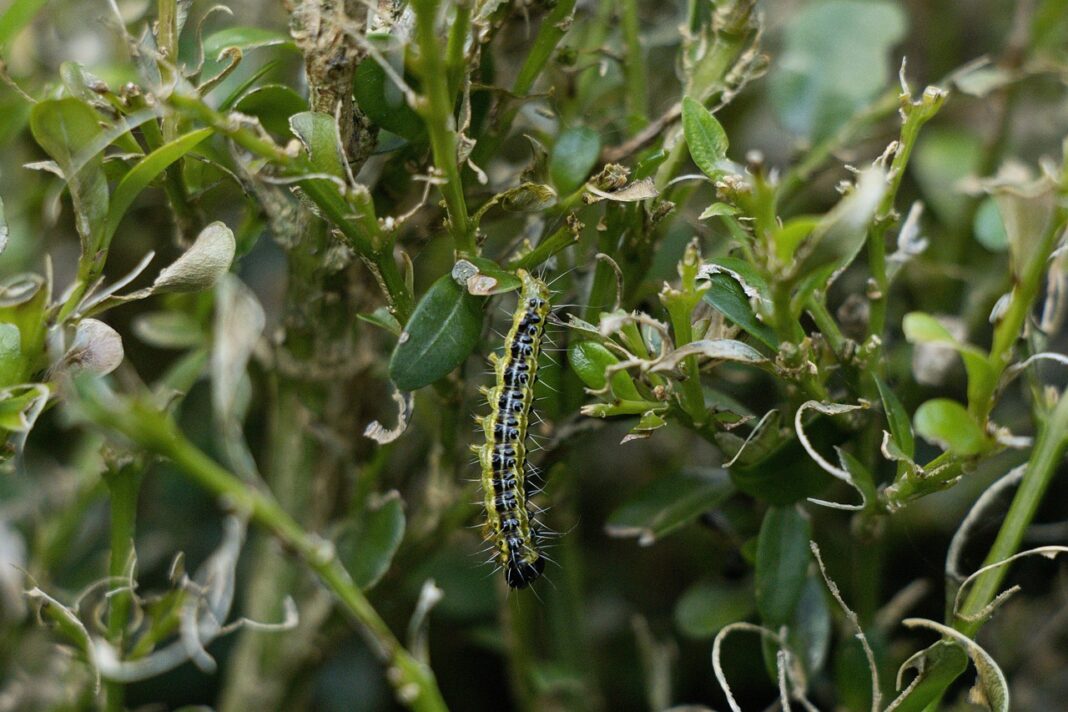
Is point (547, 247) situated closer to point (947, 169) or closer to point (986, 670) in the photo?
point (986, 670)

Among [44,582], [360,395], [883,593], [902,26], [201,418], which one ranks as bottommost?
[883,593]

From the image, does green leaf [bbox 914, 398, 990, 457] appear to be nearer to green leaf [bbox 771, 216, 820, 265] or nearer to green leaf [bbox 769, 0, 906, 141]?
green leaf [bbox 771, 216, 820, 265]

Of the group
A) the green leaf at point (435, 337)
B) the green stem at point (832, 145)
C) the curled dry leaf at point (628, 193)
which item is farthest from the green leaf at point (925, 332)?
the green stem at point (832, 145)

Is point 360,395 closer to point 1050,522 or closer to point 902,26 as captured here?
point 902,26

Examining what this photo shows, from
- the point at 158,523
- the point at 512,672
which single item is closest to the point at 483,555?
the point at 512,672

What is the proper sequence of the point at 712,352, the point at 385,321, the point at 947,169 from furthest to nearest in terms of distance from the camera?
the point at 947,169
the point at 385,321
the point at 712,352

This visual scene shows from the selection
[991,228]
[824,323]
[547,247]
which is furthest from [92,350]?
[991,228]
